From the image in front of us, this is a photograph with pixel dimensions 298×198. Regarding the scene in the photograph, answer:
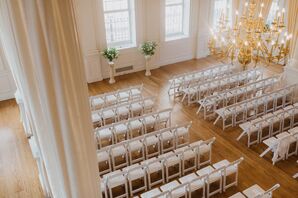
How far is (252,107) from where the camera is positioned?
8703 millimetres

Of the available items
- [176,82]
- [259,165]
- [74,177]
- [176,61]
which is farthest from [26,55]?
[176,61]

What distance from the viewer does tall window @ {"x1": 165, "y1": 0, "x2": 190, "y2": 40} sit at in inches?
490

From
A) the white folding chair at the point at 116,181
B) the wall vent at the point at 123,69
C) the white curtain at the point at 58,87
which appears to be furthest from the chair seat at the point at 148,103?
the white curtain at the point at 58,87

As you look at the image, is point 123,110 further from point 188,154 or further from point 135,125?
point 188,154

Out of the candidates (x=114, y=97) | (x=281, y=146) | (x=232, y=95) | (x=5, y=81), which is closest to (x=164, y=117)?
(x=114, y=97)

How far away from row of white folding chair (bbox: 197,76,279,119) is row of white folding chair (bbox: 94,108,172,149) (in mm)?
1373

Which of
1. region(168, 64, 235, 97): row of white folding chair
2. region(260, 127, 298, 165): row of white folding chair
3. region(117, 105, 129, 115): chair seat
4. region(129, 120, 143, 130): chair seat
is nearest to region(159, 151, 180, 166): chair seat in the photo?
region(129, 120, 143, 130): chair seat

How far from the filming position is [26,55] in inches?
87.4

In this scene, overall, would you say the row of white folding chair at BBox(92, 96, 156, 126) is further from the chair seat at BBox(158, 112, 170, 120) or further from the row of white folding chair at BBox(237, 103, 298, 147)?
the row of white folding chair at BBox(237, 103, 298, 147)

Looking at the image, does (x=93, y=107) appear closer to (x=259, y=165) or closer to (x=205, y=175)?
(x=205, y=175)

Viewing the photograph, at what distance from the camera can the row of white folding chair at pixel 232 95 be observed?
891cm

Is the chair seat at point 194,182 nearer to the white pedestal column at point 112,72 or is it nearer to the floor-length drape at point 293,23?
the floor-length drape at point 293,23

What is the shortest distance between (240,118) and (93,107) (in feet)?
14.6

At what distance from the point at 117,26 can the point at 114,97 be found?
3766 mm
